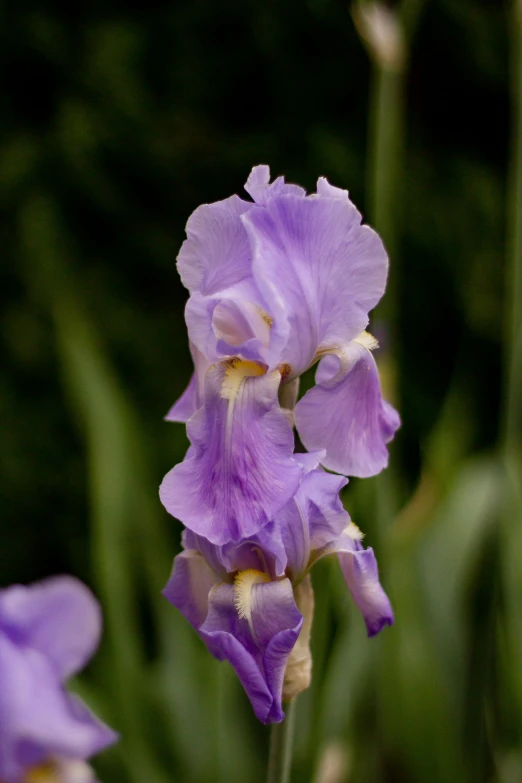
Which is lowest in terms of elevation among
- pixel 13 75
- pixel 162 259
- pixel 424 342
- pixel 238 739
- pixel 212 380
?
pixel 238 739

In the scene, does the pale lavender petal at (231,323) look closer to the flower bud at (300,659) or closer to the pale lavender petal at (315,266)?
the pale lavender petal at (315,266)

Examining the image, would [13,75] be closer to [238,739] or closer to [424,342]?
[424,342]

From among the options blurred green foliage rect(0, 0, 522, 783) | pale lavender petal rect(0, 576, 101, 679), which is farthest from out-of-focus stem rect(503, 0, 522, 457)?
pale lavender petal rect(0, 576, 101, 679)

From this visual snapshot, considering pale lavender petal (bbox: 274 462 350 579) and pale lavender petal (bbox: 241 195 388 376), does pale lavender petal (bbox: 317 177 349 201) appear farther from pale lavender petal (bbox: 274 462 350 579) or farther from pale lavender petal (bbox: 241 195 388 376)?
pale lavender petal (bbox: 274 462 350 579)

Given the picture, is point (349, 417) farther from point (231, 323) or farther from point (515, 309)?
point (515, 309)

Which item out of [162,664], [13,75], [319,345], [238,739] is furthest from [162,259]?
[319,345]

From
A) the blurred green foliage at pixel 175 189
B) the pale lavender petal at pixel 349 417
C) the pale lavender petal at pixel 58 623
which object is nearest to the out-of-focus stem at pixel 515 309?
the blurred green foliage at pixel 175 189

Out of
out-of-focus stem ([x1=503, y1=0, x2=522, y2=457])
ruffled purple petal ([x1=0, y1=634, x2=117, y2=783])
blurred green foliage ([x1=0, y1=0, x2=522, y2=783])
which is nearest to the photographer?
ruffled purple petal ([x1=0, y1=634, x2=117, y2=783])
